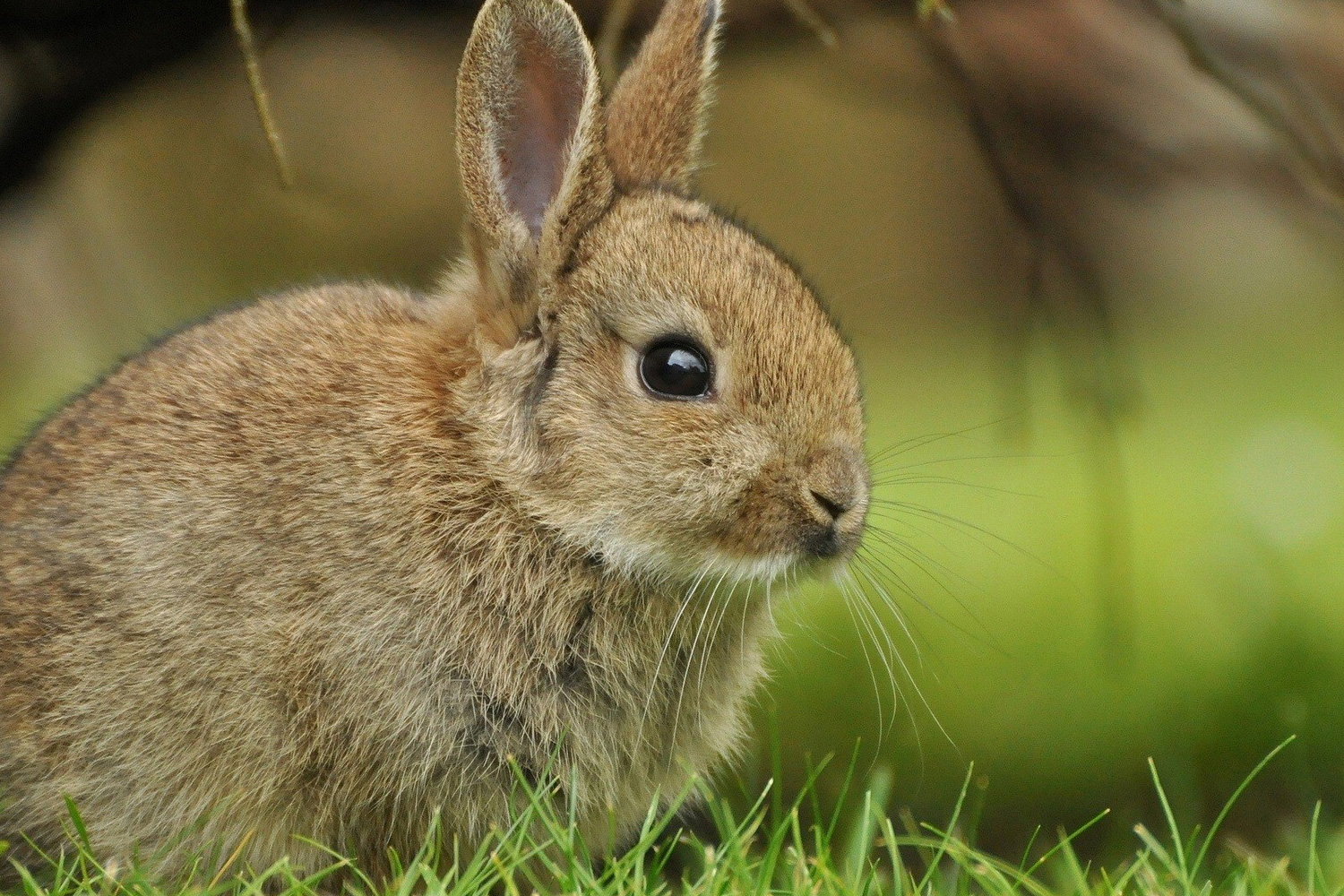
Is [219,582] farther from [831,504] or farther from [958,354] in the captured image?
[958,354]

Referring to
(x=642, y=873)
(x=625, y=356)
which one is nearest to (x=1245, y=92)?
(x=625, y=356)

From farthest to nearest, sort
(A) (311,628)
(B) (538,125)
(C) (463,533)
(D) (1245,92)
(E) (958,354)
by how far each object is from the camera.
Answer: (E) (958,354) < (D) (1245,92) < (B) (538,125) < (C) (463,533) < (A) (311,628)

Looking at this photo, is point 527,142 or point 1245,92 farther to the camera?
point 1245,92

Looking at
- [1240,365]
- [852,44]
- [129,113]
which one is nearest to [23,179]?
[129,113]

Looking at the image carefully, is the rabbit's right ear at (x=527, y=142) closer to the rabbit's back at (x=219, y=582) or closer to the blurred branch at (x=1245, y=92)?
the rabbit's back at (x=219, y=582)

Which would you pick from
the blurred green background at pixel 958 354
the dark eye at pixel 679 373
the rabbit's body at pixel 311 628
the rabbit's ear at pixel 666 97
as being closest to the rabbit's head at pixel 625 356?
the dark eye at pixel 679 373

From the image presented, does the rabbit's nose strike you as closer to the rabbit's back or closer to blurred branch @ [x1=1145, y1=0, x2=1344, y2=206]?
the rabbit's back

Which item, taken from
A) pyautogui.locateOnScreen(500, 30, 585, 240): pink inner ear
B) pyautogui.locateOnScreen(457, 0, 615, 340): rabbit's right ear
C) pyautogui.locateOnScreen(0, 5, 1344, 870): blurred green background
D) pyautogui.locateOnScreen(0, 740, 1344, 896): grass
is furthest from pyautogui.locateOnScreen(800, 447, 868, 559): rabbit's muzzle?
pyautogui.locateOnScreen(0, 5, 1344, 870): blurred green background
